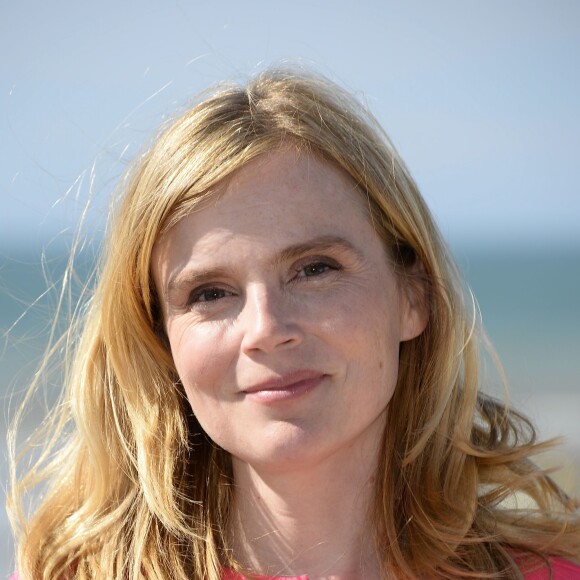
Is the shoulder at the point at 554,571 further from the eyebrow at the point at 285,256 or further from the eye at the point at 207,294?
the eye at the point at 207,294

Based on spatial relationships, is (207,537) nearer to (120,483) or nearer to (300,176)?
(120,483)

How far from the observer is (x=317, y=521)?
2754 mm

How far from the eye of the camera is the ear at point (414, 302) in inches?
113

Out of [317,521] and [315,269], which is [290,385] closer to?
[315,269]

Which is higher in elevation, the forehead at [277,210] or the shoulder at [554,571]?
the forehead at [277,210]

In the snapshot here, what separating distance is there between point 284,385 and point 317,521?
41 centimetres

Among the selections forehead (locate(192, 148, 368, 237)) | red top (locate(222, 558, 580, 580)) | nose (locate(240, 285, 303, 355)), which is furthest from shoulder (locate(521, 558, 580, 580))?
forehead (locate(192, 148, 368, 237))

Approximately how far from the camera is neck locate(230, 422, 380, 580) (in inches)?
108

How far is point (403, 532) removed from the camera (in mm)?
2836

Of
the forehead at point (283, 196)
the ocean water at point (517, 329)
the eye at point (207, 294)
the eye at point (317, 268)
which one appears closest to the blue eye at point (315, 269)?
the eye at point (317, 268)

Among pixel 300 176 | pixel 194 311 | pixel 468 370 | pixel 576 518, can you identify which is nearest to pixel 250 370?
pixel 194 311

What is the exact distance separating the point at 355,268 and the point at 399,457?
57 cm

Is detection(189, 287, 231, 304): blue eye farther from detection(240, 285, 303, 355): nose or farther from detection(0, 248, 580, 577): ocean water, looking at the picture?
detection(0, 248, 580, 577): ocean water

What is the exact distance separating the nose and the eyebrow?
9cm
